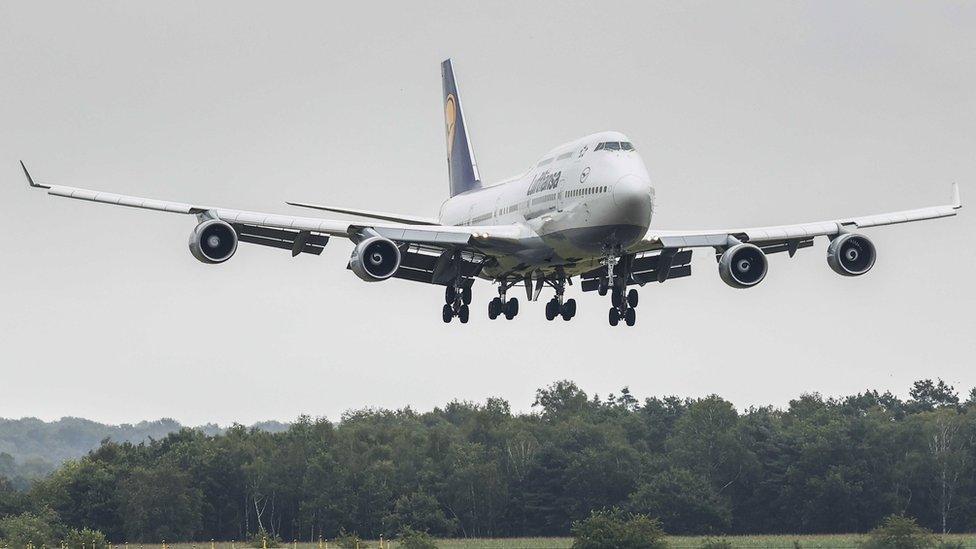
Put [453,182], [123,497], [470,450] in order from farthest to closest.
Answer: [470,450] → [123,497] → [453,182]

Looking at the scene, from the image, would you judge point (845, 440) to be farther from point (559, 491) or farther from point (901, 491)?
point (559, 491)

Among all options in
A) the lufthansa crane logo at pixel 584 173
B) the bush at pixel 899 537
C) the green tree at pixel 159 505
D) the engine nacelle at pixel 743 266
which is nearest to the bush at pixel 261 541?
the green tree at pixel 159 505

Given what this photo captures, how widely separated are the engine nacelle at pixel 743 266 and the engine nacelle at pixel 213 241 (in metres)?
20.1

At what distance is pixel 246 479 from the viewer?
135250 millimetres

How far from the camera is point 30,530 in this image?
388 feet

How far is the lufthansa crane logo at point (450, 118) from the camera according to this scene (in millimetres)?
89250

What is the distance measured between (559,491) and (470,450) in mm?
11509

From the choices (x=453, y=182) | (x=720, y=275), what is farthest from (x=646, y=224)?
(x=453, y=182)

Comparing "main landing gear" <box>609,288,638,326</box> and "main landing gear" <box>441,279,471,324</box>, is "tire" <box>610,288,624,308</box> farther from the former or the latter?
"main landing gear" <box>441,279,471,324</box>

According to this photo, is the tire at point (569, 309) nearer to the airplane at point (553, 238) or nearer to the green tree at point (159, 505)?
the airplane at point (553, 238)

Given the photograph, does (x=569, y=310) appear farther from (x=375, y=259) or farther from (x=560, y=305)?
(x=375, y=259)

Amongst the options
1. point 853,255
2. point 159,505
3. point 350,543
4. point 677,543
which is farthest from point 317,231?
point 159,505

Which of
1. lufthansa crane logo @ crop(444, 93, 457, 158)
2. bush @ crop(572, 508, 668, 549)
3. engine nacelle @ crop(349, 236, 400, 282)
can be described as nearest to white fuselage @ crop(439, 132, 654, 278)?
engine nacelle @ crop(349, 236, 400, 282)

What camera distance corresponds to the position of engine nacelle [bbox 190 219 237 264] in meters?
58.8
